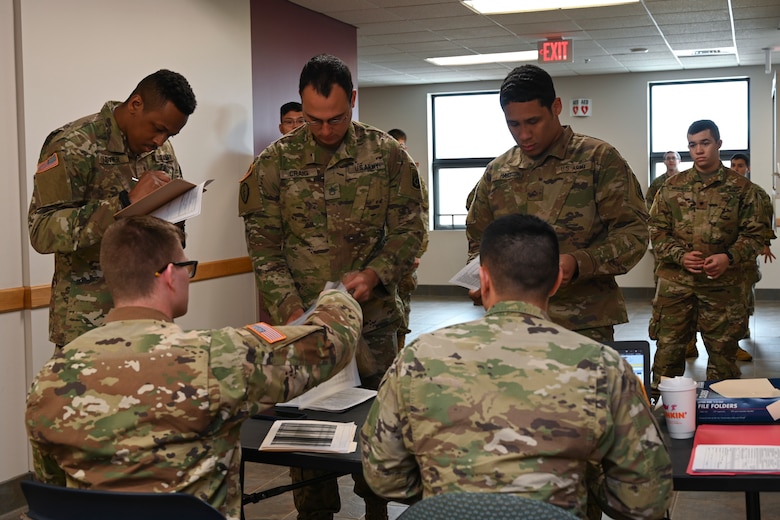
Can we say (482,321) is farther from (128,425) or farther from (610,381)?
(128,425)

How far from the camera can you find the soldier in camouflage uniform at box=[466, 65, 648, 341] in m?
2.89

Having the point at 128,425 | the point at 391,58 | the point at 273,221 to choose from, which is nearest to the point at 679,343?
the point at 273,221

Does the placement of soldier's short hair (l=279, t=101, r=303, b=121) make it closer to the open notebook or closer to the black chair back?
the open notebook

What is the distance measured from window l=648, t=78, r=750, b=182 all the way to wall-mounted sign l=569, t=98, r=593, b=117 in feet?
2.82

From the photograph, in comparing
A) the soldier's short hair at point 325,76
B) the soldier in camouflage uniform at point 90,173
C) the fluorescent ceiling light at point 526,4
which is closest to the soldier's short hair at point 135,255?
the soldier in camouflage uniform at point 90,173

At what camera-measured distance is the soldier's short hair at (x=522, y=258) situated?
1762mm

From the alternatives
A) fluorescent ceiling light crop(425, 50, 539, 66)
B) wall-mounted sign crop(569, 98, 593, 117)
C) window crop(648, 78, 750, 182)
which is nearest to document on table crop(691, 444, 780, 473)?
fluorescent ceiling light crop(425, 50, 539, 66)

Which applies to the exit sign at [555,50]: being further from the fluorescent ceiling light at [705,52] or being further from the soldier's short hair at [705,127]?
the soldier's short hair at [705,127]

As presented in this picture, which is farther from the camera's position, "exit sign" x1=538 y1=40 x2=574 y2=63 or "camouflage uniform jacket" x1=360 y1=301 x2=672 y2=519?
"exit sign" x1=538 y1=40 x2=574 y2=63

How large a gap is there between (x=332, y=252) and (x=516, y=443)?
1558 millimetres

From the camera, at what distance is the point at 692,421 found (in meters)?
2.18

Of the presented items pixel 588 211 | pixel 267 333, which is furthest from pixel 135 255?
Answer: pixel 588 211

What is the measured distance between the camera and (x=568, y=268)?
273 centimetres

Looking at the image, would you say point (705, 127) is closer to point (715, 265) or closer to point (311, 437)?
point (715, 265)
